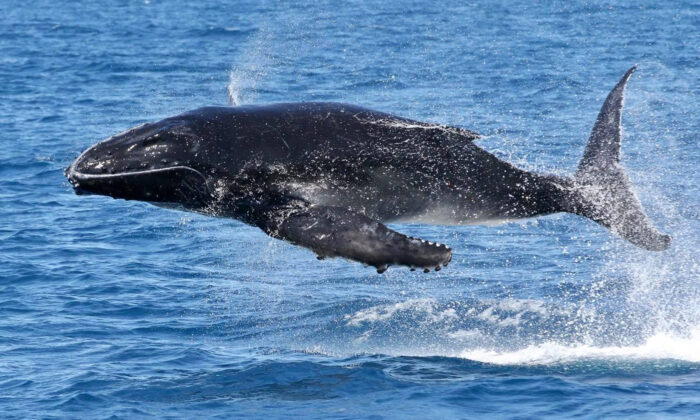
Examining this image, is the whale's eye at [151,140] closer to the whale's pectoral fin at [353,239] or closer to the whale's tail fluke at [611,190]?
the whale's pectoral fin at [353,239]

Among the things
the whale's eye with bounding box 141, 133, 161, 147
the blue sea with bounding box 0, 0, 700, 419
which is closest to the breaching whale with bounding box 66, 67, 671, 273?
the whale's eye with bounding box 141, 133, 161, 147

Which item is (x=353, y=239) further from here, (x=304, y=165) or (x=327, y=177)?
(x=304, y=165)

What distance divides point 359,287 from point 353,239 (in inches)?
437

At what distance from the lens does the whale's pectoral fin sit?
16281mm

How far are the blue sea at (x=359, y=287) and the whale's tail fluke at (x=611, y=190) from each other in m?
3.03

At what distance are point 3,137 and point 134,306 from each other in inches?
822

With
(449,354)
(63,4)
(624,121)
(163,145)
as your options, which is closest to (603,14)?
(624,121)

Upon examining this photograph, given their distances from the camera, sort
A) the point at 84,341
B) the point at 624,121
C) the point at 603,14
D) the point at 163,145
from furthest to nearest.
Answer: the point at 603,14, the point at 624,121, the point at 84,341, the point at 163,145

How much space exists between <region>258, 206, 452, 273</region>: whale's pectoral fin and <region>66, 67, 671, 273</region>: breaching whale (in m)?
0.02

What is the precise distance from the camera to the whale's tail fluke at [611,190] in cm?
1925

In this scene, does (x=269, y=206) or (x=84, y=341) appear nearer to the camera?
(x=269, y=206)

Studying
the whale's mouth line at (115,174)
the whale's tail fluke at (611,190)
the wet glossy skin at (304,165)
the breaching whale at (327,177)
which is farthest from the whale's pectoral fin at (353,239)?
the whale's tail fluke at (611,190)

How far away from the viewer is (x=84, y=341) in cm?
2433

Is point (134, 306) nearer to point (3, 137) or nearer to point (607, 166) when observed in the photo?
point (607, 166)
